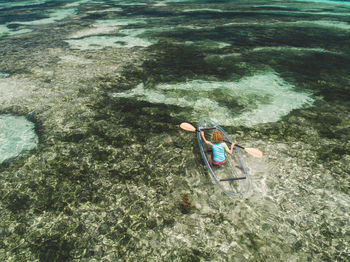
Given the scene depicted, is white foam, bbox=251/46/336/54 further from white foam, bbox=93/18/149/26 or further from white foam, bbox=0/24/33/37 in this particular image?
white foam, bbox=0/24/33/37

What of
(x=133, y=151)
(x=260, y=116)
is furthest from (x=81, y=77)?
(x=260, y=116)

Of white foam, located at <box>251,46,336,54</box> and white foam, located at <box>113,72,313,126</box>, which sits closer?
white foam, located at <box>113,72,313,126</box>

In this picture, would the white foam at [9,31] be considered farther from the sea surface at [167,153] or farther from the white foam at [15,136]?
the white foam at [15,136]

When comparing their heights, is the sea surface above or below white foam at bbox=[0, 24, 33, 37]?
below

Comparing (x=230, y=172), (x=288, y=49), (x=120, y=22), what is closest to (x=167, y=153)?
(x=230, y=172)

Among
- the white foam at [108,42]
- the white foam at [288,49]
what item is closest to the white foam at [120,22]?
the white foam at [108,42]

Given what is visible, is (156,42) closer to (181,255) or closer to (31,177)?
(31,177)

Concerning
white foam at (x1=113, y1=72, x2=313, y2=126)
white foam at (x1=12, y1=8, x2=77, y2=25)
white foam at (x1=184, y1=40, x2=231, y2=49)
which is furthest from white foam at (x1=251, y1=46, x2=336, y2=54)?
white foam at (x1=12, y1=8, x2=77, y2=25)

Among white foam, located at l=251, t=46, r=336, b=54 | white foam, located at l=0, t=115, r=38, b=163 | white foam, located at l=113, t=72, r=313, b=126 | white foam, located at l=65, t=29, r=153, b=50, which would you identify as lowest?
white foam, located at l=0, t=115, r=38, b=163
